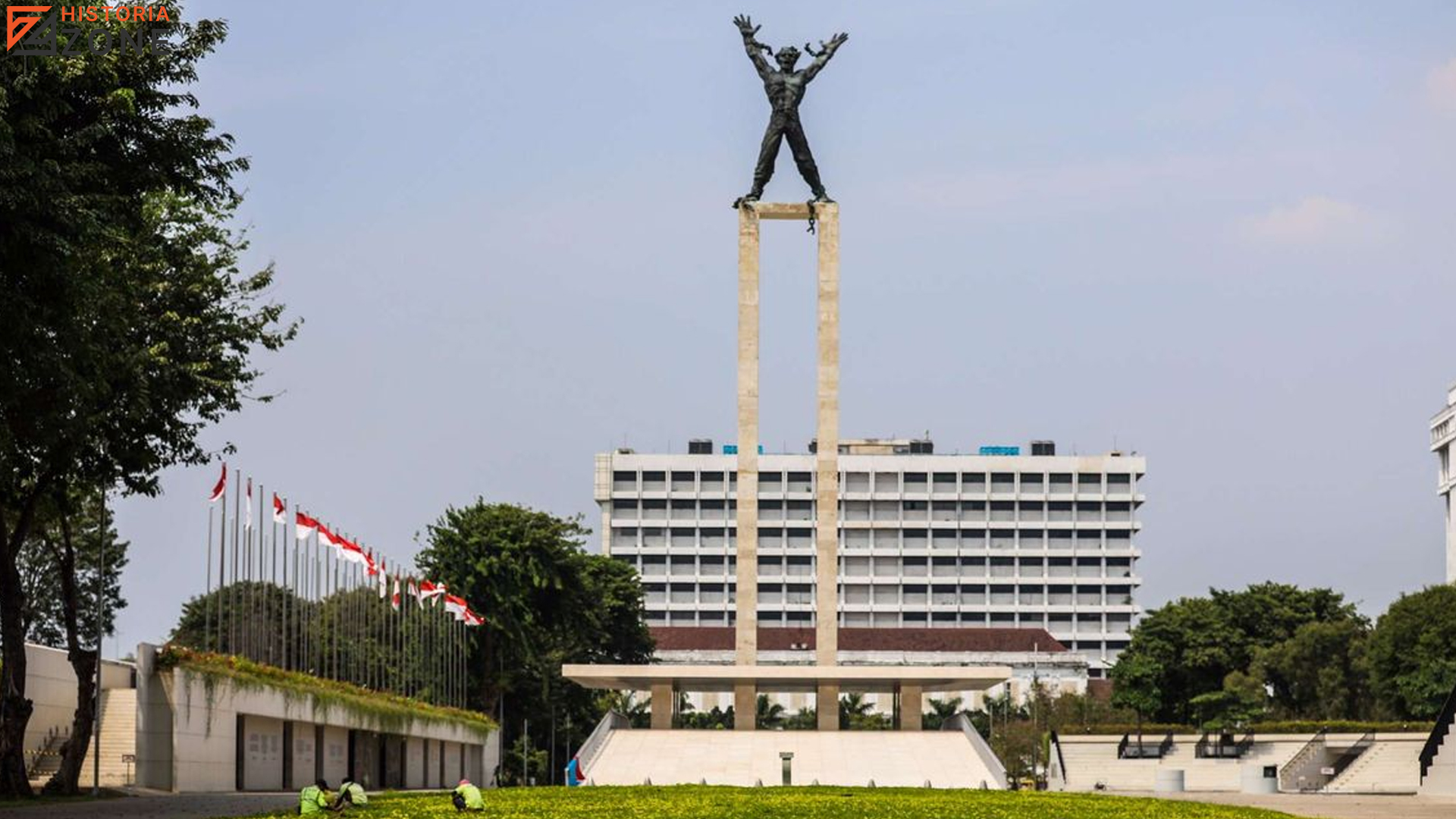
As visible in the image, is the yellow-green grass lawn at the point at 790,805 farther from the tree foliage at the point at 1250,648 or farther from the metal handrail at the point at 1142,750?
the tree foliage at the point at 1250,648

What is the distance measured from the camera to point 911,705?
197ft

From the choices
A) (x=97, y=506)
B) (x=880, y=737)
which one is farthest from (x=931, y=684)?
(x=97, y=506)

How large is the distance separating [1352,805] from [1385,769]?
26.7 meters

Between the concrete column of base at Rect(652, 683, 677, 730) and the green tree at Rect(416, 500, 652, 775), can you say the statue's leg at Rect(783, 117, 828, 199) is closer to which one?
the concrete column of base at Rect(652, 683, 677, 730)

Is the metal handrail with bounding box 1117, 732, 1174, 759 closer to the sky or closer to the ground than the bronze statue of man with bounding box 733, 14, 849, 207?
closer to the ground

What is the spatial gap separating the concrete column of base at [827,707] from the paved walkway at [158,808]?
804 inches

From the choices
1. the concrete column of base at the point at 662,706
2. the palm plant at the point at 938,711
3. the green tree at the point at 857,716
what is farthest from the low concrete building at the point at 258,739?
the palm plant at the point at 938,711

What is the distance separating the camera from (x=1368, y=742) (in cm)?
6800

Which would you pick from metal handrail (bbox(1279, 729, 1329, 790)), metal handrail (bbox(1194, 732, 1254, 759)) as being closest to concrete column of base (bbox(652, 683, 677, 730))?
metal handrail (bbox(1279, 729, 1329, 790))

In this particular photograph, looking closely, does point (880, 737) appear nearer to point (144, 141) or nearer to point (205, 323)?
point (205, 323)

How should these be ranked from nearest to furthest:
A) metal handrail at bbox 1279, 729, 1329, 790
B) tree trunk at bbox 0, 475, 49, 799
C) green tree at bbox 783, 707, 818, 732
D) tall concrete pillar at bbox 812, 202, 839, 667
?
tree trunk at bbox 0, 475, 49, 799 < tall concrete pillar at bbox 812, 202, 839, 667 < metal handrail at bbox 1279, 729, 1329, 790 < green tree at bbox 783, 707, 818, 732

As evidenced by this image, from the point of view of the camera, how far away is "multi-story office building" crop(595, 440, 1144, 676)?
16125cm

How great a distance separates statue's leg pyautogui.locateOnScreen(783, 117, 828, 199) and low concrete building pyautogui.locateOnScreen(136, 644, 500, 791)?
65.8ft

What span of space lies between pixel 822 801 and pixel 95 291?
1417 cm
